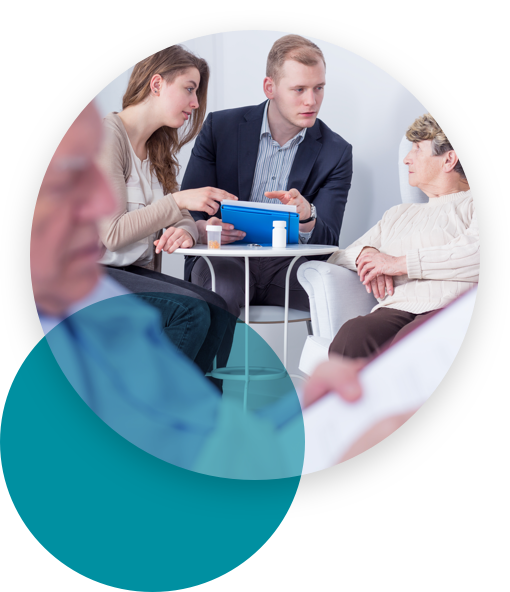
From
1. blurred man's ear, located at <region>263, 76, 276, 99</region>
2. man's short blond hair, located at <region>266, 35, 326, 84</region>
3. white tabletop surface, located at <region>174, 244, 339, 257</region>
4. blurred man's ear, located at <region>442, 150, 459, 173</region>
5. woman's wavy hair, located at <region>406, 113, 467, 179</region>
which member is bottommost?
white tabletop surface, located at <region>174, 244, 339, 257</region>

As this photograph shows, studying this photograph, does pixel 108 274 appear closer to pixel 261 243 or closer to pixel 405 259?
pixel 261 243

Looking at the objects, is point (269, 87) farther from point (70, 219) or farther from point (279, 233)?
point (70, 219)

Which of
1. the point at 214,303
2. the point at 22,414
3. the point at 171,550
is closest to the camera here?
the point at 171,550

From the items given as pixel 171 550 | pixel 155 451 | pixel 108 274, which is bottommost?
pixel 171 550

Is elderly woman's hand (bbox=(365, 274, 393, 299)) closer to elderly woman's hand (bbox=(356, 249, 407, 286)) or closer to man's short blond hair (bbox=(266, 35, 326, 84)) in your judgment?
elderly woman's hand (bbox=(356, 249, 407, 286))

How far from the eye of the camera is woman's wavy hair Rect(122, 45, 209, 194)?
2.26 metres

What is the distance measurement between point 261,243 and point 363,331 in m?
0.51

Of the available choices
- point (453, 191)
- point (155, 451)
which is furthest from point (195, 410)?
point (453, 191)

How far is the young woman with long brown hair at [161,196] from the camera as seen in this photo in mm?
2199

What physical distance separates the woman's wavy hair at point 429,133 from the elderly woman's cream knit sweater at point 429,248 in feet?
0.63

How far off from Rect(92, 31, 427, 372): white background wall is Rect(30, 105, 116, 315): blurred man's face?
0.18 metres

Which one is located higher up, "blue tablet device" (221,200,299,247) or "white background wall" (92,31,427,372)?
"white background wall" (92,31,427,372)

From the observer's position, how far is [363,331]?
7.45 ft

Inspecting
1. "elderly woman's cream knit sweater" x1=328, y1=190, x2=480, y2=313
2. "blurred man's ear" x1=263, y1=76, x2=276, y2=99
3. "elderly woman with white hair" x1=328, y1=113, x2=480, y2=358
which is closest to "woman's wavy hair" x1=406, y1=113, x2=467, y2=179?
"elderly woman with white hair" x1=328, y1=113, x2=480, y2=358
